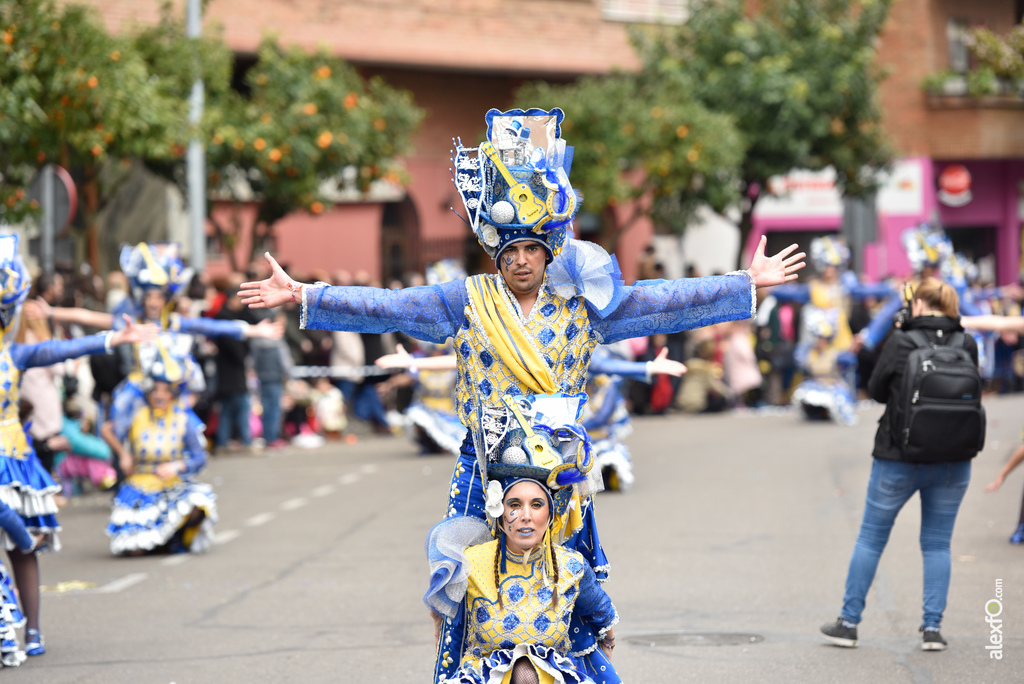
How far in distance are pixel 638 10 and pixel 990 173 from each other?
10400mm

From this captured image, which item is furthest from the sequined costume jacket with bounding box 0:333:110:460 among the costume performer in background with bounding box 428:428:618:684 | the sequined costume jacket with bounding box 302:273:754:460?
the costume performer in background with bounding box 428:428:618:684

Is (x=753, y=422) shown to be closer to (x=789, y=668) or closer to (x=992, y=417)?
(x=992, y=417)

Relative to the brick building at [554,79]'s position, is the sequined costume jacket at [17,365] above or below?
below

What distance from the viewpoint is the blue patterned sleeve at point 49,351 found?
7.72 meters

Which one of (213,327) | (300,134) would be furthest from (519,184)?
(300,134)

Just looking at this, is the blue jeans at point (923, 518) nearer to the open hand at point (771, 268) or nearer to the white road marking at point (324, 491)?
the open hand at point (771, 268)

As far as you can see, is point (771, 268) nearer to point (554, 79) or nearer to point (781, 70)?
point (781, 70)

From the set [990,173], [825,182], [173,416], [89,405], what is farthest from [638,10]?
[173,416]

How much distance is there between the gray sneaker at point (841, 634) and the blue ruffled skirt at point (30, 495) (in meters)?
4.03

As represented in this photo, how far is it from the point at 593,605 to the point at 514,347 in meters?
0.98

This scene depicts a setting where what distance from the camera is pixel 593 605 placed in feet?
17.4

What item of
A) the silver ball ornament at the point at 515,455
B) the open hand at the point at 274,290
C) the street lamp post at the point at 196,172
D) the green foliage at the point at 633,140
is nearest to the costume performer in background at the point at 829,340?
the green foliage at the point at 633,140

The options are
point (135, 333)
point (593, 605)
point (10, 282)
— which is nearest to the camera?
point (593, 605)

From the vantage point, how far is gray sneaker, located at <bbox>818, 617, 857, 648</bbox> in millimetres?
7324
